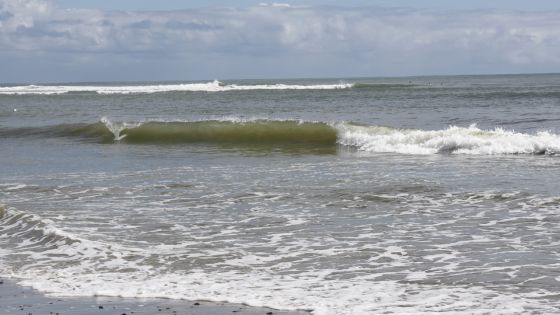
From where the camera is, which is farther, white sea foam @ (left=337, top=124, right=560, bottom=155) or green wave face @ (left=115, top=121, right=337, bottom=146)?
green wave face @ (left=115, top=121, right=337, bottom=146)

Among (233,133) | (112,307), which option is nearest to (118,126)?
(233,133)

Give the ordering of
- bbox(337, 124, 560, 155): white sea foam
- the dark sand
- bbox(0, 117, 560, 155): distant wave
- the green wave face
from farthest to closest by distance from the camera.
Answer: the green wave face
bbox(0, 117, 560, 155): distant wave
bbox(337, 124, 560, 155): white sea foam
the dark sand

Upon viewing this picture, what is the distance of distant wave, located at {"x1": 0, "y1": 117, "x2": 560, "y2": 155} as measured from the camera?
20.8 metres

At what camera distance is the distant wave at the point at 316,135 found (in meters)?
20.8

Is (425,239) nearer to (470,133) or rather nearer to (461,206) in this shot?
(461,206)

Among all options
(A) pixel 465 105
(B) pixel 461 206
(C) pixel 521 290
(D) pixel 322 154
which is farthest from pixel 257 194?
(A) pixel 465 105

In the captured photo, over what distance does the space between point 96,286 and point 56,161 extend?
13.8 meters

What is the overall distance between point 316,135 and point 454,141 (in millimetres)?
6554

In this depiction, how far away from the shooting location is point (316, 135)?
1073 inches

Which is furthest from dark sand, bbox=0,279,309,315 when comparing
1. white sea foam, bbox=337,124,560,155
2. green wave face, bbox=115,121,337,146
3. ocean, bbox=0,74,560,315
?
green wave face, bbox=115,121,337,146

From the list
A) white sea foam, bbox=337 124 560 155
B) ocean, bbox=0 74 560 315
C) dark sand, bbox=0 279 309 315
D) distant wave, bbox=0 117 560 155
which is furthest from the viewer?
distant wave, bbox=0 117 560 155

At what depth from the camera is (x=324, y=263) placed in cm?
869

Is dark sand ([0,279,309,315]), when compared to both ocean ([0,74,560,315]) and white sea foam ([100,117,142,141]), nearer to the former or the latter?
ocean ([0,74,560,315])

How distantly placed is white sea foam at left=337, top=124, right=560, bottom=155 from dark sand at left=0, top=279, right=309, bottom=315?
14216 mm
